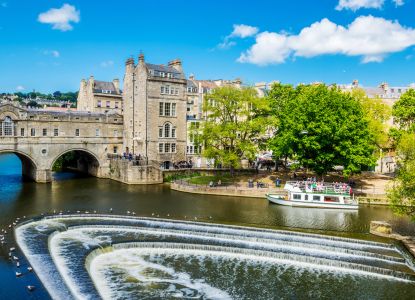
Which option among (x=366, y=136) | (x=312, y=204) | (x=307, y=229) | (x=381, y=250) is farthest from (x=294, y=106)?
(x=381, y=250)

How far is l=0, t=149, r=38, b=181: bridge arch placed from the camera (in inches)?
2464

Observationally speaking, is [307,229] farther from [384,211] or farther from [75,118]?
[75,118]

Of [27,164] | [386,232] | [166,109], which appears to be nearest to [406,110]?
[386,232]

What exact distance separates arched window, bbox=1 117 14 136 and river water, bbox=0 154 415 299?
316 inches

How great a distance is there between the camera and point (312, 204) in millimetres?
49812

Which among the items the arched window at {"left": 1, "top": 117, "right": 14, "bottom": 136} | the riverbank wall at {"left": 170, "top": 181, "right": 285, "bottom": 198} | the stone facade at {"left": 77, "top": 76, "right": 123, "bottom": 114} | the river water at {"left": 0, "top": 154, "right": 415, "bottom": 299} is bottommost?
the river water at {"left": 0, "top": 154, "right": 415, "bottom": 299}

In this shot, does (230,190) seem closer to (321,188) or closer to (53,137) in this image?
(321,188)

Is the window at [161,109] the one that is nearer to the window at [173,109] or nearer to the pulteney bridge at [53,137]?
the window at [173,109]

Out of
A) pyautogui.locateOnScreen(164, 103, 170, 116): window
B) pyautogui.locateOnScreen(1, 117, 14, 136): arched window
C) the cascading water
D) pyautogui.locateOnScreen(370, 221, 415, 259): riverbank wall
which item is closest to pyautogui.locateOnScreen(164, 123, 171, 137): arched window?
pyautogui.locateOnScreen(164, 103, 170, 116): window

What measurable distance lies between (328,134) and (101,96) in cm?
5295

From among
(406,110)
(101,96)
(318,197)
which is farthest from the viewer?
(101,96)

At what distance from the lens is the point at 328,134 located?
53719 millimetres

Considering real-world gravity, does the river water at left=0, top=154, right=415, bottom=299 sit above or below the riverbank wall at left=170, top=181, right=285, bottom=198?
below

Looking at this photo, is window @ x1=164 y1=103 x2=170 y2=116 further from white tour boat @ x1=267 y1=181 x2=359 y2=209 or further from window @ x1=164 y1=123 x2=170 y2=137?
white tour boat @ x1=267 y1=181 x2=359 y2=209
